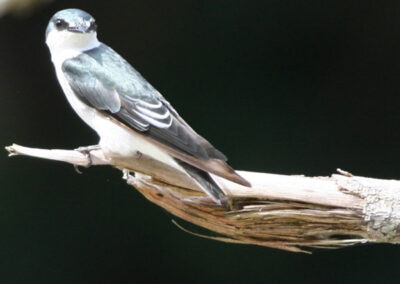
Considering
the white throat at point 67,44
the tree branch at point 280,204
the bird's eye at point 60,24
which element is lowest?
the tree branch at point 280,204

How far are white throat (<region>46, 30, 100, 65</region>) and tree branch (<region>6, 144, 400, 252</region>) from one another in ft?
0.68

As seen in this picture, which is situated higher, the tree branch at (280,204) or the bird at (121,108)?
the bird at (121,108)

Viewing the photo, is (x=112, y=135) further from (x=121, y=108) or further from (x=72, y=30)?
(x=72, y=30)

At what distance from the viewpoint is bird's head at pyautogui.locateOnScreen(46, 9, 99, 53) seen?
5.62ft

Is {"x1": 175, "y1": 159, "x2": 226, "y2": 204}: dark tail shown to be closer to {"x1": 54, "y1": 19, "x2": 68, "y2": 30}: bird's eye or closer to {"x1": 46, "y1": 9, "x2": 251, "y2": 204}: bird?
{"x1": 46, "y1": 9, "x2": 251, "y2": 204}: bird

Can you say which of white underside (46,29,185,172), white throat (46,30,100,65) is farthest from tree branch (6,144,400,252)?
white throat (46,30,100,65)

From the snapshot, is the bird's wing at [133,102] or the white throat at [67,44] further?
the white throat at [67,44]

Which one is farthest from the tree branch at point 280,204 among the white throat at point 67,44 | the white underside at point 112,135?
the white throat at point 67,44

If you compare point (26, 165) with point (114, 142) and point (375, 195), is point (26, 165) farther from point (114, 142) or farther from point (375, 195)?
point (375, 195)

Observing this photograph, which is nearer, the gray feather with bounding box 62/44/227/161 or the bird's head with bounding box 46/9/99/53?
the gray feather with bounding box 62/44/227/161

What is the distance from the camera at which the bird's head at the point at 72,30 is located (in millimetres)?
1712

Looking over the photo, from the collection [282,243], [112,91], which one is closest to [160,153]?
[112,91]

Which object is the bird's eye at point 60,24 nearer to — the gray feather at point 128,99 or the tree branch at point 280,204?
the gray feather at point 128,99

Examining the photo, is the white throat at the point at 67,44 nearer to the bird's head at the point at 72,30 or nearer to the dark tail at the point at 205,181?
the bird's head at the point at 72,30
